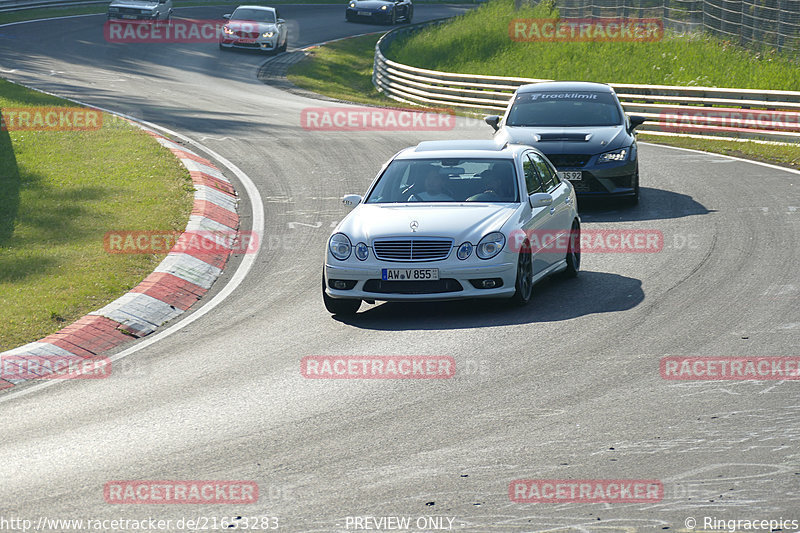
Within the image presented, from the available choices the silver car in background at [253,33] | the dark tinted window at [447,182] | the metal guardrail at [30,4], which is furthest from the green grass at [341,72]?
the dark tinted window at [447,182]

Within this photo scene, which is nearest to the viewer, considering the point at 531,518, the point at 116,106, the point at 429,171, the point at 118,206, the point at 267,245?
the point at 531,518

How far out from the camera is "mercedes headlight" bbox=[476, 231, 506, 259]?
10562mm

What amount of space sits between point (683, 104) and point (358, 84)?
1486 cm

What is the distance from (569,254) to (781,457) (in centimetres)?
580

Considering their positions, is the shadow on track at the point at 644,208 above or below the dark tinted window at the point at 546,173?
below

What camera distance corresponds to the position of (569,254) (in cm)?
1223

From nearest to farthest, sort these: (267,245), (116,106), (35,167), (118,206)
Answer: (267,245) → (118,206) → (35,167) → (116,106)

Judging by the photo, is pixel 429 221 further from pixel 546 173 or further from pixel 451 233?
pixel 546 173

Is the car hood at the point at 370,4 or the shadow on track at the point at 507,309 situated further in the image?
the car hood at the point at 370,4

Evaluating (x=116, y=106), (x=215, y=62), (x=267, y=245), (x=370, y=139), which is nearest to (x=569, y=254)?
(x=267, y=245)

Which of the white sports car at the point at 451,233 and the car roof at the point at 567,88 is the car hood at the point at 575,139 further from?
the white sports car at the point at 451,233

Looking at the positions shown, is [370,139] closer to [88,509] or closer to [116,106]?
[116,106]

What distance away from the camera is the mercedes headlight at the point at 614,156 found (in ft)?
53.0

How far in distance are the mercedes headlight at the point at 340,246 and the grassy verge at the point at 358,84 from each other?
40.7 ft
